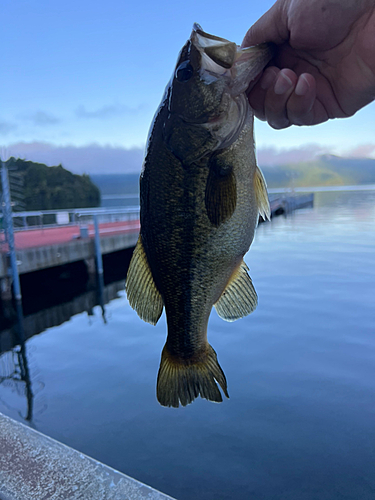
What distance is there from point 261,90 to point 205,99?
395 millimetres

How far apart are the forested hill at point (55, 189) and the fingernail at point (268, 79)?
4362 centimetres

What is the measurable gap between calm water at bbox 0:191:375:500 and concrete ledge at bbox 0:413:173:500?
320 cm

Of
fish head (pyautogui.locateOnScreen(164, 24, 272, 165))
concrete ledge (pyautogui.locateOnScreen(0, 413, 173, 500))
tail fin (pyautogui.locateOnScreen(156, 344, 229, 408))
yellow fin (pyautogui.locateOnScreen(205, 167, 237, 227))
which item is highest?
fish head (pyautogui.locateOnScreen(164, 24, 272, 165))

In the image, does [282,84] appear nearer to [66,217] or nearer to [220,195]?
[220,195]

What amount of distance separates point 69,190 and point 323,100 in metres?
45.9

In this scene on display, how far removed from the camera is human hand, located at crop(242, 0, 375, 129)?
1680 millimetres

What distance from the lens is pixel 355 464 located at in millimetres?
6098

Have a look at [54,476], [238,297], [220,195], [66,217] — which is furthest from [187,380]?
[66,217]

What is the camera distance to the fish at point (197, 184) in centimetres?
161

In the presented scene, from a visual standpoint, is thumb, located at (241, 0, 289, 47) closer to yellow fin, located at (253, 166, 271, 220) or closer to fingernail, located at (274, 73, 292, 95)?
fingernail, located at (274, 73, 292, 95)

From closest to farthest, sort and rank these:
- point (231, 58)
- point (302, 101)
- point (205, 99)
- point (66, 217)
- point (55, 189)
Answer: point (231, 58) → point (205, 99) → point (302, 101) → point (66, 217) → point (55, 189)

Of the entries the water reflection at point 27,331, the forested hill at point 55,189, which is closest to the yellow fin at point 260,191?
the water reflection at point 27,331

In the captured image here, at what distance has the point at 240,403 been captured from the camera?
7816mm

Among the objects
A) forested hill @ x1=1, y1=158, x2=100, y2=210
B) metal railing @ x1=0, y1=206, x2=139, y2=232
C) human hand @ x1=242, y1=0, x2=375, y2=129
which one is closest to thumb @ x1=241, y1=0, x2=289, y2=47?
human hand @ x1=242, y1=0, x2=375, y2=129
